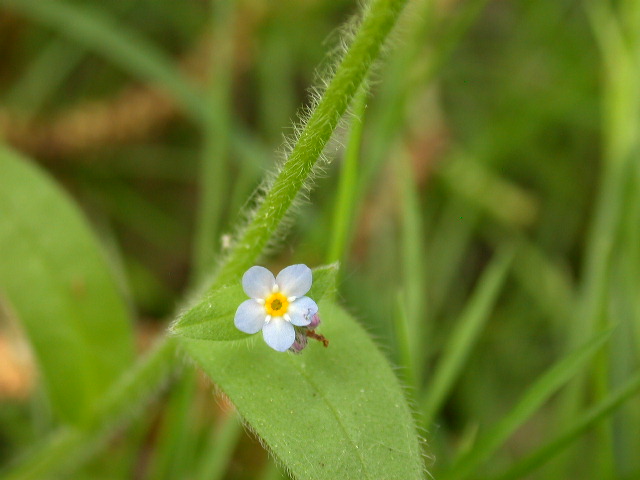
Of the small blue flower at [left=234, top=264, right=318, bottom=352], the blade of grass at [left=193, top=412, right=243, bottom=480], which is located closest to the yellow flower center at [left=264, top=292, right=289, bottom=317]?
the small blue flower at [left=234, top=264, right=318, bottom=352]

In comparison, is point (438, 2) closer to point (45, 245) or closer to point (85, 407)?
point (45, 245)

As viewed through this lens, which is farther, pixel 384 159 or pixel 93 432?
pixel 384 159

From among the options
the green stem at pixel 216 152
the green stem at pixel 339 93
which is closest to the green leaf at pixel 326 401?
the green stem at pixel 339 93

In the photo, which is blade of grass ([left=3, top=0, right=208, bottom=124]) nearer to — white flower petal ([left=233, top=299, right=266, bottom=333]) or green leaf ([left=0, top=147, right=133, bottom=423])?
green leaf ([left=0, top=147, right=133, bottom=423])

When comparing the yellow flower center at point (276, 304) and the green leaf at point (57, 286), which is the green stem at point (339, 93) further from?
the green leaf at point (57, 286)

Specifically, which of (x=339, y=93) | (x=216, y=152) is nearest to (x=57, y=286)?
(x=216, y=152)

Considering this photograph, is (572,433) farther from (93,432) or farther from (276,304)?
(93,432)
